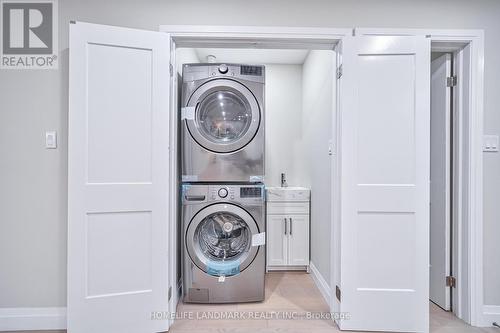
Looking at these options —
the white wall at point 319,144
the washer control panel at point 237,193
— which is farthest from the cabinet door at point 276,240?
the washer control panel at point 237,193

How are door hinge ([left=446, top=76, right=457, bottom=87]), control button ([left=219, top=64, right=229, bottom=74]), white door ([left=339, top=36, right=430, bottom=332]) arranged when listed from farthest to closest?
control button ([left=219, top=64, right=229, bottom=74]) < door hinge ([left=446, top=76, right=457, bottom=87]) < white door ([left=339, top=36, right=430, bottom=332])

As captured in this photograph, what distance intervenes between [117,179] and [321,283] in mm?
1961

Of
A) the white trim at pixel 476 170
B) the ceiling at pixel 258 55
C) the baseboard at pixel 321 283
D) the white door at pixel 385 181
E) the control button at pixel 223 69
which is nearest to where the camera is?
the white door at pixel 385 181

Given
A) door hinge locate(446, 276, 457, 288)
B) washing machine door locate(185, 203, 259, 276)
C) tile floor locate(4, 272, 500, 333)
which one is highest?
washing machine door locate(185, 203, 259, 276)

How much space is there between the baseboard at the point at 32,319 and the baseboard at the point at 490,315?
2.92 metres

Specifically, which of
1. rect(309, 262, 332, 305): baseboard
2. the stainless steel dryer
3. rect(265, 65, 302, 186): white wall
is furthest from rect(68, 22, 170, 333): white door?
rect(265, 65, 302, 186): white wall

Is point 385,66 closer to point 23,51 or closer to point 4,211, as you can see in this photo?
point 23,51

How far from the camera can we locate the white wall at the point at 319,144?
2357 millimetres

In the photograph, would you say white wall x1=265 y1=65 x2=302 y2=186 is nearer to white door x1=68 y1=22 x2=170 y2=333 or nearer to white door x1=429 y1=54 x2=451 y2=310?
white door x1=429 y1=54 x2=451 y2=310

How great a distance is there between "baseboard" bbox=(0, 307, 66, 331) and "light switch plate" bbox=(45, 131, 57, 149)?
3.64ft

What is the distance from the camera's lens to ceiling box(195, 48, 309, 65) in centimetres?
316

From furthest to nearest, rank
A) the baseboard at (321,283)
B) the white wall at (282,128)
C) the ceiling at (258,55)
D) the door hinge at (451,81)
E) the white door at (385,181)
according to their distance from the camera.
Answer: the white wall at (282,128) < the ceiling at (258,55) < the baseboard at (321,283) < the door hinge at (451,81) < the white door at (385,181)

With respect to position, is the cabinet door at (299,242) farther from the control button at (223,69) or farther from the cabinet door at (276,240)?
the control button at (223,69)

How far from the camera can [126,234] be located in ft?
5.69
